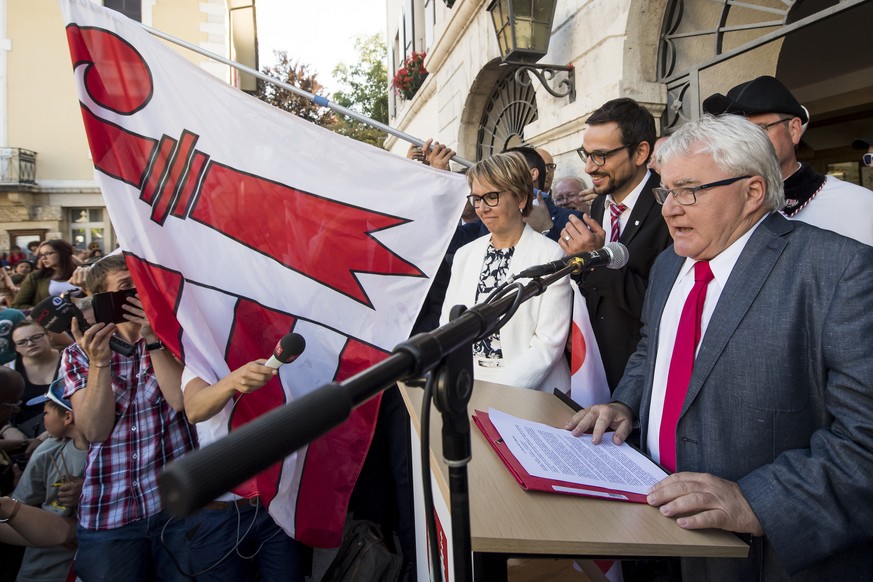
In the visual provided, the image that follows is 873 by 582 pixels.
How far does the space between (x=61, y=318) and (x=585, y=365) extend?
7.15 ft

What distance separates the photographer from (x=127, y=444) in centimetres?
228

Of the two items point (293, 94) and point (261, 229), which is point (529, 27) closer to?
point (261, 229)

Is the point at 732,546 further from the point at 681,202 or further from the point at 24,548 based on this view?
the point at 24,548

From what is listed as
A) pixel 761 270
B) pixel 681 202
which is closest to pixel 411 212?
pixel 681 202

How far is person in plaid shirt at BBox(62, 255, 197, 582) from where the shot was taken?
86.3 inches

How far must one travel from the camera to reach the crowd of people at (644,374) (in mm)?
1210

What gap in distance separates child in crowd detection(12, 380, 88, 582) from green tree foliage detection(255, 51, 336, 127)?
709 inches

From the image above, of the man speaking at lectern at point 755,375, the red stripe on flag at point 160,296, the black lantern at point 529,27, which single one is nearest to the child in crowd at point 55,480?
the red stripe on flag at point 160,296

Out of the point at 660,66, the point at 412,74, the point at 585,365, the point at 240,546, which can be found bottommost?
the point at 240,546

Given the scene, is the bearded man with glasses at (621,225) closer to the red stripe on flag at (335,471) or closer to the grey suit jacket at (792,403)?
the grey suit jacket at (792,403)

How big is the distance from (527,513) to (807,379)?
2.50 ft

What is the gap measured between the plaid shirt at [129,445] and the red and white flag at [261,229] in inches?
8.5

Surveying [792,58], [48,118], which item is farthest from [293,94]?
[792,58]

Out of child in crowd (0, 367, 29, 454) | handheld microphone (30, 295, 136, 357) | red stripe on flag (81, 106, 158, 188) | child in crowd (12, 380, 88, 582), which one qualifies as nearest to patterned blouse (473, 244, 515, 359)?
handheld microphone (30, 295, 136, 357)
